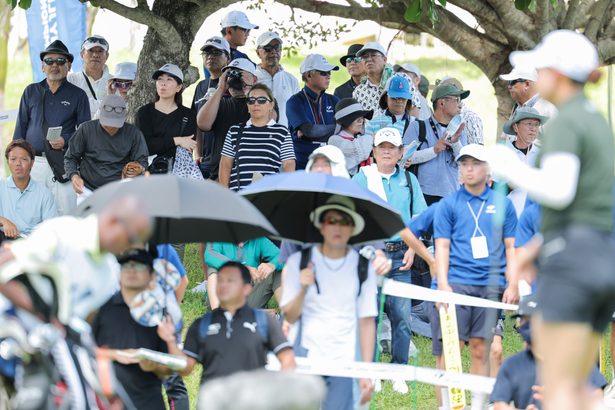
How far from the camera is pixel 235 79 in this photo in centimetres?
1189

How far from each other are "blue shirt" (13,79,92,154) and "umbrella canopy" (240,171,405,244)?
4738mm

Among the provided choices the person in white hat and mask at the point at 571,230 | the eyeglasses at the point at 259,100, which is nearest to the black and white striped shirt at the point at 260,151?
the eyeglasses at the point at 259,100

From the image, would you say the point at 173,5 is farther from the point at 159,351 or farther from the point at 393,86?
the point at 159,351

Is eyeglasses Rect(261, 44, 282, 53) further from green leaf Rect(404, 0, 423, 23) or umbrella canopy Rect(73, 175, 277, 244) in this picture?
umbrella canopy Rect(73, 175, 277, 244)

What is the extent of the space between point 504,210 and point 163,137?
4.01 m

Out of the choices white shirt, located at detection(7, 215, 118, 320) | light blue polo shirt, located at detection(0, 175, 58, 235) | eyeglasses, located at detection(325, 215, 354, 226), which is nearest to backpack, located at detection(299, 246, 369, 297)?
eyeglasses, located at detection(325, 215, 354, 226)

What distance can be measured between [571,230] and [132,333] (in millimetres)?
2843

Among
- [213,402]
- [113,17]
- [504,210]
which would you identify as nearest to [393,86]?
[504,210]

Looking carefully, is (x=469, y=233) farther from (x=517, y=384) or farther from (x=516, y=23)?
(x=516, y=23)

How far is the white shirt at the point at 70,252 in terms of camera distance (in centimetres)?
572

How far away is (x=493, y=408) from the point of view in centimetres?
700

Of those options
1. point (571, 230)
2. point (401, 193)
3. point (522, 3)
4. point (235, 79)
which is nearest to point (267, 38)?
point (235, 79)

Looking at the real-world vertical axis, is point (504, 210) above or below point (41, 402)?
above

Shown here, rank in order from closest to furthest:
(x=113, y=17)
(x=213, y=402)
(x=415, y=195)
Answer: (x=213, y=402), (x=415, y=195), (x=113, y=17)
